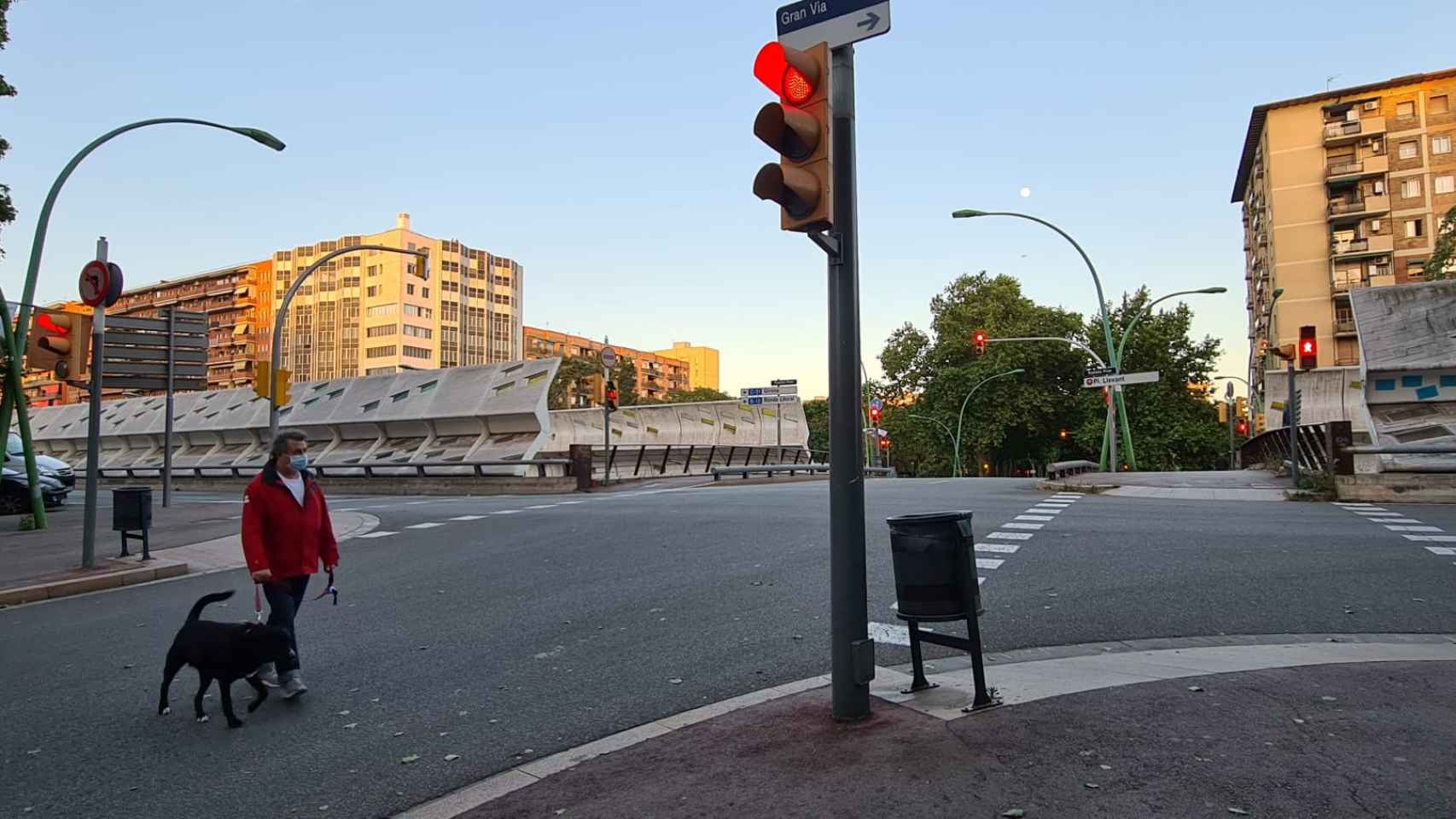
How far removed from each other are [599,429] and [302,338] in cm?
9848

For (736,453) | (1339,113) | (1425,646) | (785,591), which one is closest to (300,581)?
(785,591)

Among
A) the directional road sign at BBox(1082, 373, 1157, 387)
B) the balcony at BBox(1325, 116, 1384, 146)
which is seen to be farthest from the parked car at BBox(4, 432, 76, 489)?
the balcony at BBox(1325, 116, 1384, 146)

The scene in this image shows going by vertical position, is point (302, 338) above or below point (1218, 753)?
above

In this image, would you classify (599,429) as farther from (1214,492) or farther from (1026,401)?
(1026,401)

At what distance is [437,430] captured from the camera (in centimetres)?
2950

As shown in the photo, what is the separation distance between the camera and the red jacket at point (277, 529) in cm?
559

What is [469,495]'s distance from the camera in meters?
24.6

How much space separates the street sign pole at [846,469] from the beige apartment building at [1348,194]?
64070 millimetres

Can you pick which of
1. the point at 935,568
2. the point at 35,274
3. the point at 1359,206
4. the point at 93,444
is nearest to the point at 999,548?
the point at 935,568

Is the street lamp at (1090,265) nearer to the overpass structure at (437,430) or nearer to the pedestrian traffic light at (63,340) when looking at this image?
the overpass structure at (437,430)

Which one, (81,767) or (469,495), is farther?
(469,495)

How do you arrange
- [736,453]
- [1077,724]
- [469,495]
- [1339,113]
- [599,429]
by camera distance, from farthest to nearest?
[1339,113] < [736,453] < [599,429] < [469,495] < [1077,724]

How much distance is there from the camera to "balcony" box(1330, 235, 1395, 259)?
6091 cm

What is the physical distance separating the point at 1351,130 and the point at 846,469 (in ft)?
245
